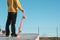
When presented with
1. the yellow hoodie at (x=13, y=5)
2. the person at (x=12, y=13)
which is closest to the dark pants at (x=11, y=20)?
the person at (x=12, y=13)

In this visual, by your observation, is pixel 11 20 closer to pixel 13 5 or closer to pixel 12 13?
pixel 12 13

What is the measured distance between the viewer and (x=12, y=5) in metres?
10.4

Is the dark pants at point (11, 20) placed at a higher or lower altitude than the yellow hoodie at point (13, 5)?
lower

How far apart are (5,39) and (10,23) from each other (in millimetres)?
1927

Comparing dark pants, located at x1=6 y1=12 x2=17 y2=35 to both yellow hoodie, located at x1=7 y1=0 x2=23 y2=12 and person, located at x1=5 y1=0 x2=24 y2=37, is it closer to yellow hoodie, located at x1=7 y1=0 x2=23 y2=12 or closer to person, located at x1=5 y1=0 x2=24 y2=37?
person, located at x1=5 y1=0 x2=24 y2=37

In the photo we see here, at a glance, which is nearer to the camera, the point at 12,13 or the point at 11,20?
the point at 12,13

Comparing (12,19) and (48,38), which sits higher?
(12,19)

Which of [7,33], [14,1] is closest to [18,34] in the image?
[7,33]

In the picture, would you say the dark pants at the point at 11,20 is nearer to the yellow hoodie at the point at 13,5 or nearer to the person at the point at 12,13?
the person at the point at 12,13

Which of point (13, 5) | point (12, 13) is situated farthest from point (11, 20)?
point (13, 5)

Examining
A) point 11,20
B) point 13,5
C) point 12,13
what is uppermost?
point 13,5

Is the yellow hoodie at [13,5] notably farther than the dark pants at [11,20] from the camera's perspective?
No

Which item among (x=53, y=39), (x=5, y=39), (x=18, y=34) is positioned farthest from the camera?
(x=53, y=39)

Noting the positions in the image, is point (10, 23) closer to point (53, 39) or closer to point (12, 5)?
point (12, 5)
